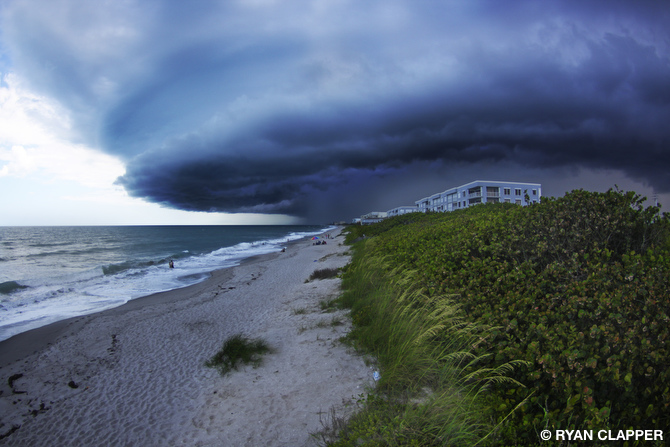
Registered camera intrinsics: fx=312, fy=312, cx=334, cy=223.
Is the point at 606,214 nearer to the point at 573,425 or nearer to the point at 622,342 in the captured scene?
the point at 622,342

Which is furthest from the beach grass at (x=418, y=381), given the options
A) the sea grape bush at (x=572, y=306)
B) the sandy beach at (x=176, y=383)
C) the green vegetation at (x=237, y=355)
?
the green vegetation at (x=237, y=355)

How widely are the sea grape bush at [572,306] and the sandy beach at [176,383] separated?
6.82 feet

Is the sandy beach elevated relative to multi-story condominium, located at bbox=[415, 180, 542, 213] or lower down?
lower down

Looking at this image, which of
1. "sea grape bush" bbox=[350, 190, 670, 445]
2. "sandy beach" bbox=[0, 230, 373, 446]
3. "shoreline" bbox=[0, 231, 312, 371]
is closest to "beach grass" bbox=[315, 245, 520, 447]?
"sea grape bush" bbox=[350, 190, 670, 445]

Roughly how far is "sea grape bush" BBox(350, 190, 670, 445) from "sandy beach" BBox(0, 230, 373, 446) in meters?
2.08

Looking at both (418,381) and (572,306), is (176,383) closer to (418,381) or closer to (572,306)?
(418,381)

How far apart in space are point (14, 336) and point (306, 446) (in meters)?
11.6

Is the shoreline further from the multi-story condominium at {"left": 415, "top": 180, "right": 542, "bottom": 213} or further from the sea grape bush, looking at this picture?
the multi-story condominium at {"left": 415, "top": 180, "right": 542, "bottom": 213}

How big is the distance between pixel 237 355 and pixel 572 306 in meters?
5.75

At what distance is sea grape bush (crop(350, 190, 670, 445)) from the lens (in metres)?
2.96

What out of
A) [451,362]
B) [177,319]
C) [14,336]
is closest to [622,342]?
[451,362]

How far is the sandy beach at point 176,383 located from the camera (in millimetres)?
4465

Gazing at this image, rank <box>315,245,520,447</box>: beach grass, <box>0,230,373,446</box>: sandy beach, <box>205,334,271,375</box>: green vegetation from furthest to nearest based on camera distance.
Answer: <box>205,334,271,375</box>: green vegetation
<box>0,230,373,446</box>: sandy beach
<box>315,245,520,447</box>: beach grass

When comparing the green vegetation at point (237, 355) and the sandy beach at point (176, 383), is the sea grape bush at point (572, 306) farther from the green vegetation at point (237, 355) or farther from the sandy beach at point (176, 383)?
the green vegetation at point (237, 355)
